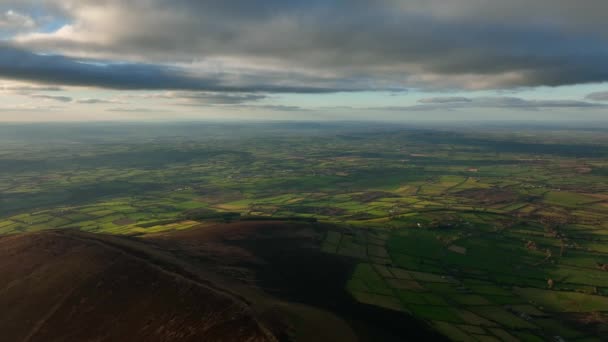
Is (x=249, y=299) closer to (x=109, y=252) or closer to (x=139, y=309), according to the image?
(x=139, y=309)

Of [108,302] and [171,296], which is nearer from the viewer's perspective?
[171,296]

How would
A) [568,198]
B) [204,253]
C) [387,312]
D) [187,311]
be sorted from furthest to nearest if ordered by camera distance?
[568,198]
[204,253]
[387,312]
[187,311]

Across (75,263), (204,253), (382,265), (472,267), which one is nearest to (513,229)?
(472,267)

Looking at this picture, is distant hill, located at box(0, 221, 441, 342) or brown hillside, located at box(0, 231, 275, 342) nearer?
brown hillside, located at box(0, 231, 275, 342)

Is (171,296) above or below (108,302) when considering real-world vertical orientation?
above

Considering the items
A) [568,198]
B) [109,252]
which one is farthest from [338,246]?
[568,198]

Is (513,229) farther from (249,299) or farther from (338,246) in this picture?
(249,299)

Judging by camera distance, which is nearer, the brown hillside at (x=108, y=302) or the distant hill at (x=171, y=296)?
the brown hillside at (x=108, y=302)

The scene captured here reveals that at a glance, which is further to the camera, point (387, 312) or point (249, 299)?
point (387, 312)

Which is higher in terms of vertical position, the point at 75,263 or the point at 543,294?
the point at 75,263

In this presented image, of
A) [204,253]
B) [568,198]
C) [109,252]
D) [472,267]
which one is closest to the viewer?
[109,252]
